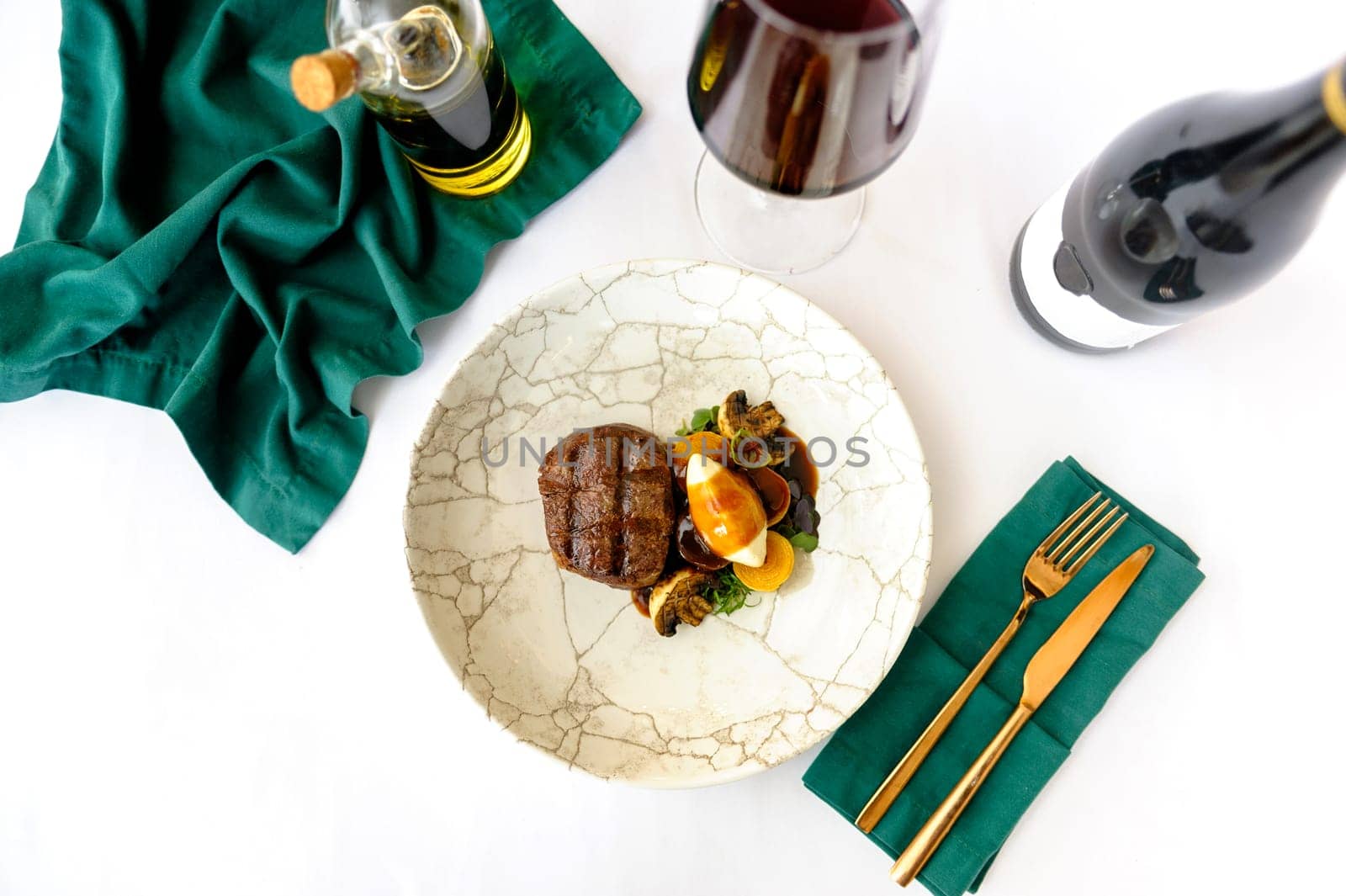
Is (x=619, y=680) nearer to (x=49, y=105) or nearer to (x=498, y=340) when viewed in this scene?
(x=498, y=340)

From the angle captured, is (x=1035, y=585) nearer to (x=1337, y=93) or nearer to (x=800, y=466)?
(x=800, y=466)

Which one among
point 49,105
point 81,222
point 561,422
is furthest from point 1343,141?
point 49,105

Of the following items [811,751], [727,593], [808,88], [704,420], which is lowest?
[811,751]

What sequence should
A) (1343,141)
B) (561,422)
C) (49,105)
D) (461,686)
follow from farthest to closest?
(49,105)
(561,422)
(461,686)
(1343,141)

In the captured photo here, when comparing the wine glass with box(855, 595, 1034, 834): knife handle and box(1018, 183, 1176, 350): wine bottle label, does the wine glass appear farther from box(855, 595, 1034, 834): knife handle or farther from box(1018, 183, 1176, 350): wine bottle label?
box(855, 595, 1034, 834): knife handle

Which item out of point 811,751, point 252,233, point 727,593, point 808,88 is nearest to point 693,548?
point 727,593

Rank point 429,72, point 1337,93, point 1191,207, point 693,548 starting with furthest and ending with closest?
1. point 693,548
2. point 429,72
3. point 1191,207
4. point 1337,93

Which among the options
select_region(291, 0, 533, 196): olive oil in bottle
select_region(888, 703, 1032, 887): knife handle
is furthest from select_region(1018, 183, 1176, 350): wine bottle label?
select_region(291, 0, 533, 196): olive oil in bottle
